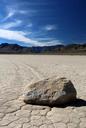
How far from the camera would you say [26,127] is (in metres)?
4.69

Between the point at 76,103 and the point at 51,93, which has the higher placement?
the point at 51,93

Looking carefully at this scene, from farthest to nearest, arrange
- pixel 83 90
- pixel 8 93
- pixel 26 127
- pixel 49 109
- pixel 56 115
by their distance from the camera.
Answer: pixel 83 90 → pixel 8 93 → pixel 49 109 → pixel 56 115 → pixel 26 127

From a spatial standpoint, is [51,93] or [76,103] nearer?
[51,93]

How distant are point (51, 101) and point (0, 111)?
132 centimetres

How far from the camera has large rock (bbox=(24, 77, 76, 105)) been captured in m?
6.11

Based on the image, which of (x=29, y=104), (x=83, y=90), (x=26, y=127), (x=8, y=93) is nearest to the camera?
(x=26, y=127)

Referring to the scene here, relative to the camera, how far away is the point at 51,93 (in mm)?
6172

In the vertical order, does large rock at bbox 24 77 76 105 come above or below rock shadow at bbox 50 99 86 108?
above

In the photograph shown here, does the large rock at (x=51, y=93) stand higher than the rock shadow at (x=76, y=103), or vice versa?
the large rock at (x=51, y=93)

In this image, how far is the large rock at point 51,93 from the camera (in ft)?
20.1

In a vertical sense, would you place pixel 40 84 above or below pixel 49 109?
above

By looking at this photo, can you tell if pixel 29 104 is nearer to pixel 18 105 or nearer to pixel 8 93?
pixel 18 105

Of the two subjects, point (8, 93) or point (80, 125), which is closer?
point (80, 125)

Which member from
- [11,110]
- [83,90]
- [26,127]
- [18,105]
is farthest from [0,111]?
[83,90]
